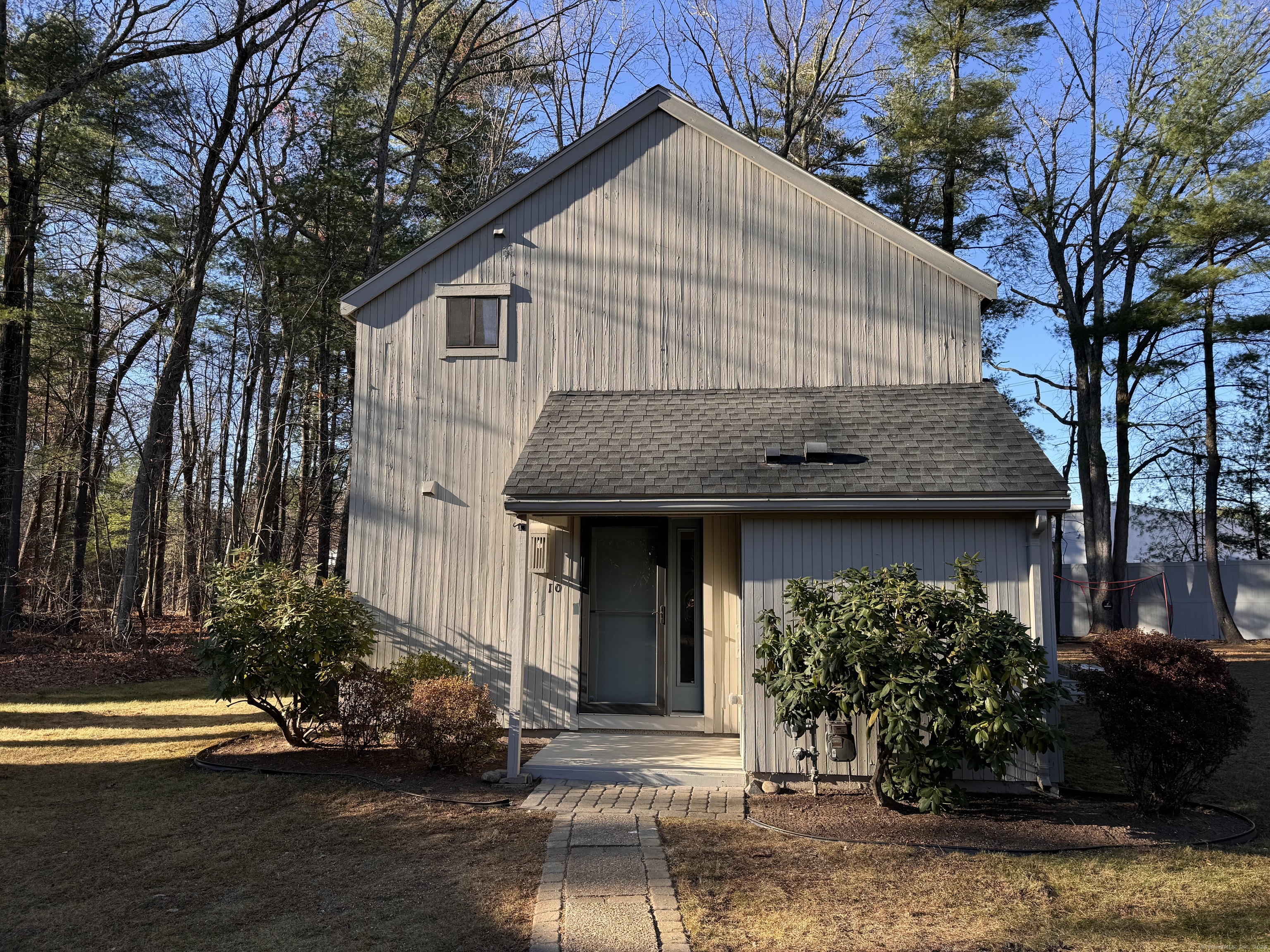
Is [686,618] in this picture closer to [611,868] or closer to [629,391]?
[629,391]

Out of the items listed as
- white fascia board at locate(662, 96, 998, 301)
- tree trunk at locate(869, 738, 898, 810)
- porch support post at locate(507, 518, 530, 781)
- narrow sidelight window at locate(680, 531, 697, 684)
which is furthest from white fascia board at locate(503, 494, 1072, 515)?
white fascia board at locate(662, 96, 998, 301)

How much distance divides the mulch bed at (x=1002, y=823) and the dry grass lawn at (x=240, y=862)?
6.96 feet

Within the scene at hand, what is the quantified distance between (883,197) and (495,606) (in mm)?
17989

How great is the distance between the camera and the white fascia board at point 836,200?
905 centimetres

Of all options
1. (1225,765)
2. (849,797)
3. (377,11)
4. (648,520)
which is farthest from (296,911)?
(377,11)

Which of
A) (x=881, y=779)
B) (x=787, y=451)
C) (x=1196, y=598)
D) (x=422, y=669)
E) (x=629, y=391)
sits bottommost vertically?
(x=881, y=779)

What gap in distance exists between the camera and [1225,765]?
8.13 m

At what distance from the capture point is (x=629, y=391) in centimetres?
957

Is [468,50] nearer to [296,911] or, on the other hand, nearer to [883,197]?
[883,197]

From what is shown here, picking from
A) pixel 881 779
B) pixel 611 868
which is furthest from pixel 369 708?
pixel 881 779

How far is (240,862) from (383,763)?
7.84 ft

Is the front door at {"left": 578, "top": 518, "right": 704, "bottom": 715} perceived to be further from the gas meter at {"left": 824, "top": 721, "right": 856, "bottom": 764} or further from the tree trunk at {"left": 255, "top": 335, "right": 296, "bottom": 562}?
the tree trunk at {"left": 255, "top": 335, "right": 296, "bottom": 562}

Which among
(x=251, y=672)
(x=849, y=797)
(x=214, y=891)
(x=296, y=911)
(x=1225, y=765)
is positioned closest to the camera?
(x=296, y=911)

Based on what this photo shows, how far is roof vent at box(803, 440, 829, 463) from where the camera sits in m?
7.75
